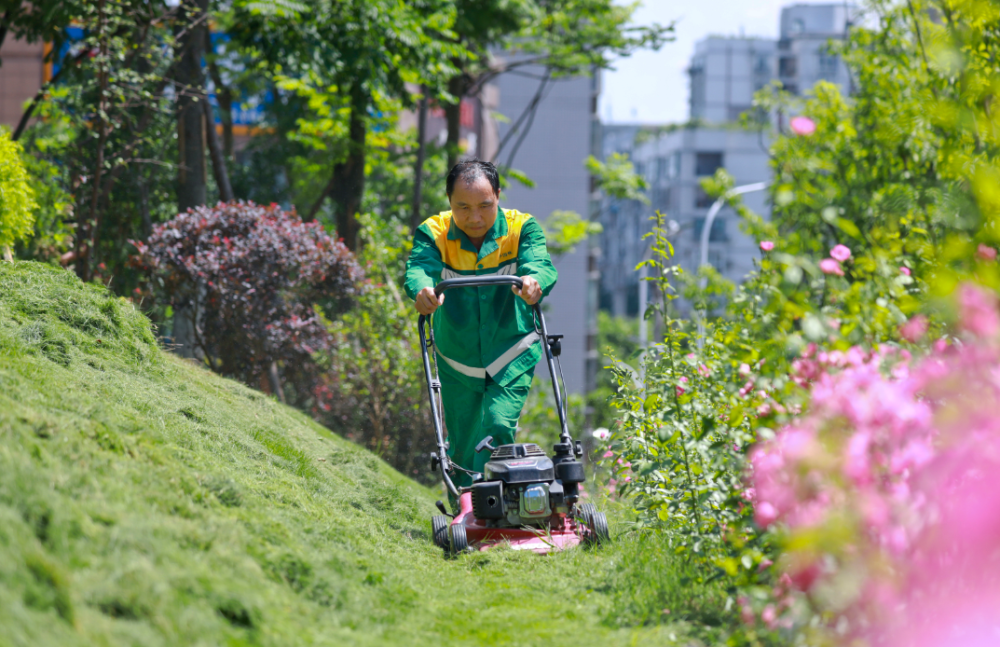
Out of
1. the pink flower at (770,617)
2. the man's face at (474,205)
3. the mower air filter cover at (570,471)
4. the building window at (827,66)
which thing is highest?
the building window at (827,66)

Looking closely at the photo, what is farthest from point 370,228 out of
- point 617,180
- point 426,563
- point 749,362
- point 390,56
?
point 617,180

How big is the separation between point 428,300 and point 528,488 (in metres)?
1.13

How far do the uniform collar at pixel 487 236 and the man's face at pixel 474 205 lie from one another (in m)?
0.05

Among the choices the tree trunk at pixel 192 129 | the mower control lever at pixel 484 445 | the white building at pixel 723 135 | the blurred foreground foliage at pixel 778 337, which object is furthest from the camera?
the white building at pixel 723 135

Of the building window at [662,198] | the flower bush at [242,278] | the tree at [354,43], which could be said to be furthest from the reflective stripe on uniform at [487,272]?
the building window at [662,198]

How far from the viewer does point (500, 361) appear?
539 cm

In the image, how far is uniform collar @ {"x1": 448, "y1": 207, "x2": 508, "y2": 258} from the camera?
548 centimetres

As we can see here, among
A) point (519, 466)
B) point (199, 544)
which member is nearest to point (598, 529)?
point (519, 466)

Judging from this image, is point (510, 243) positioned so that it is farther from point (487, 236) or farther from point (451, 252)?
point (451, 252)

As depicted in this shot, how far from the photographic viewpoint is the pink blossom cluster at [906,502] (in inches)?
82.4

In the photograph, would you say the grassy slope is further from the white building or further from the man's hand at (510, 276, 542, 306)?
the white building

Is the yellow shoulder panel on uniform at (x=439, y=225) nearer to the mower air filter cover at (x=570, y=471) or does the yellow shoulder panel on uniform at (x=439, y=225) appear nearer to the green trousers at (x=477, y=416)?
the green trousers at (x=477, y=416)

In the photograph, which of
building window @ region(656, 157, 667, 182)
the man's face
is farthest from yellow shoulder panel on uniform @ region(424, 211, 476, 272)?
building window @ region(656, 157, 667, 182)

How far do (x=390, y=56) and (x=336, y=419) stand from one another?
160 inches
